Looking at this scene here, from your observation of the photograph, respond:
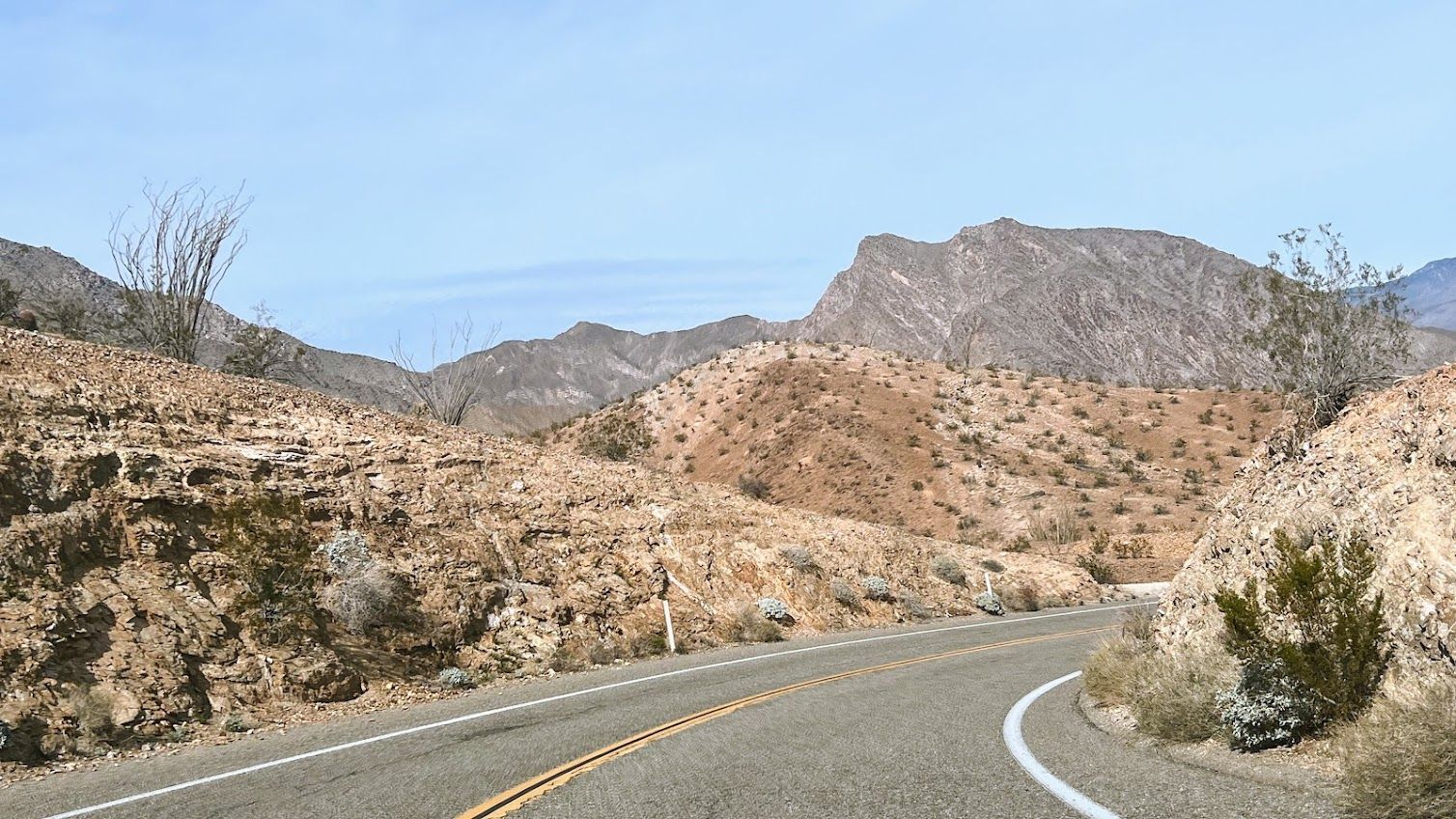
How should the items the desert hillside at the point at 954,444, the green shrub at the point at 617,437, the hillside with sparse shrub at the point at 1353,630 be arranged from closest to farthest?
the hillside with sparse shrub at the point at 1353,630 → the desert hillside at the point at 954,444 → the green shrub at the point at 617,437

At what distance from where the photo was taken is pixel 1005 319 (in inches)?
4560

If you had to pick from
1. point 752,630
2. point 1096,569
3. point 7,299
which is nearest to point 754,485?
point 1096,569

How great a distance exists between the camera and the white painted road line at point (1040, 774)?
5.73m

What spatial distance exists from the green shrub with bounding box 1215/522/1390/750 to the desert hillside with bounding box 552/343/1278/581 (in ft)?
92.1

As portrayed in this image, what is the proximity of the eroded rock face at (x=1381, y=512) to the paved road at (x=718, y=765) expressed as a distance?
64.9 inches

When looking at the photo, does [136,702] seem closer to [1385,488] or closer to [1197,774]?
[1197,774]

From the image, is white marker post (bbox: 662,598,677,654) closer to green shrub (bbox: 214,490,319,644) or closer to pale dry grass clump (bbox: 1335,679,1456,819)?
green shrub (bbox: 214,490,319,644)

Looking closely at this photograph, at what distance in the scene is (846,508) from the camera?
162 feet

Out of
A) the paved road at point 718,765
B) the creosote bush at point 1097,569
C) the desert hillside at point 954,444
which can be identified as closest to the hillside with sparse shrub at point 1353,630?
the paved road at point 718,765

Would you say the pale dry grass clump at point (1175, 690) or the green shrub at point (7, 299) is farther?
the green shrub at point (7, 299)

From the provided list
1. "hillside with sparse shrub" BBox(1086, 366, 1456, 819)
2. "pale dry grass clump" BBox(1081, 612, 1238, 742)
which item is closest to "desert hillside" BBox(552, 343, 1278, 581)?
"pale dry grass clump" BBox(1081, 612, 1238, 742)

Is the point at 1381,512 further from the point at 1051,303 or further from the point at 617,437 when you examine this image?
the point at 1051,303

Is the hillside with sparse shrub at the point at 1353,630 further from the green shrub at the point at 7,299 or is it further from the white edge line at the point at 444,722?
the green shrub at the point at 7,299

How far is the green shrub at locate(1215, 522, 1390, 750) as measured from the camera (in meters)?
6.81
